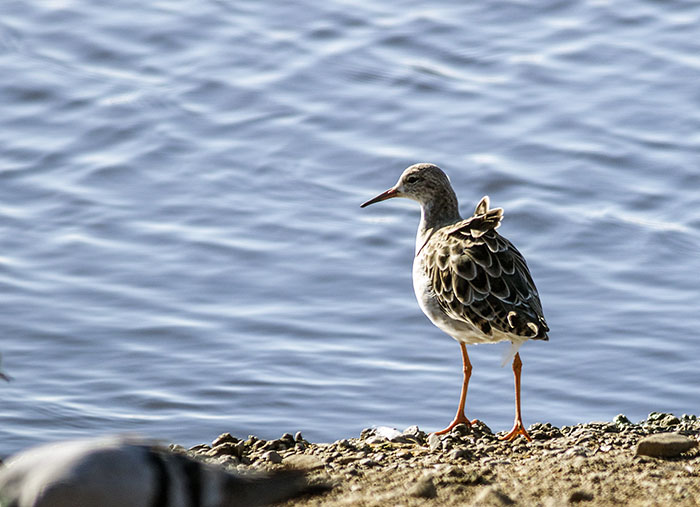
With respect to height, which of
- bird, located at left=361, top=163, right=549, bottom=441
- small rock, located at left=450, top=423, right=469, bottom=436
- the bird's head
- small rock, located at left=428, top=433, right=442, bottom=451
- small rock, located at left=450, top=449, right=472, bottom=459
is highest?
the bird's head

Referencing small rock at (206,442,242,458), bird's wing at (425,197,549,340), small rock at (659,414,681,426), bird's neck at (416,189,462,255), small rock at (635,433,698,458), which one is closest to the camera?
small rock at (635,433,698,458)

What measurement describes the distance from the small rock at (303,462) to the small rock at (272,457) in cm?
5

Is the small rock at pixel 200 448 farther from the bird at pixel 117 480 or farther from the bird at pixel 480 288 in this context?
the bird at pixel 117 480

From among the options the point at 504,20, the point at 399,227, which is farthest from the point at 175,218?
the point at 504,20

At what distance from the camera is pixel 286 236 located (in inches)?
473

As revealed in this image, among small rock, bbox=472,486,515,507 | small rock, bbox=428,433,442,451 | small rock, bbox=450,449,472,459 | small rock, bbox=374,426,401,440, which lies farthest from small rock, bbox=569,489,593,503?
small rock, bbox=374,426,401,440

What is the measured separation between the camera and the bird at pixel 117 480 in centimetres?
438

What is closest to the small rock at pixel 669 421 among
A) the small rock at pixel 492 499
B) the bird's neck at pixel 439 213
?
the bird's neck at pixel 439 213

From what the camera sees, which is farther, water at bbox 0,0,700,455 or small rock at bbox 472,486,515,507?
water at bbox 0,0,700,455

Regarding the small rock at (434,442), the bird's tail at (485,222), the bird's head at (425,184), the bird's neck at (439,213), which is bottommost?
the small rock at (434,442)

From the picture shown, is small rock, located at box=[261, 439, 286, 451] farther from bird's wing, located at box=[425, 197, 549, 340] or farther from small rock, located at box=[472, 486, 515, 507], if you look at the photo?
small rock, located at box=[472, 486, 515, 507]

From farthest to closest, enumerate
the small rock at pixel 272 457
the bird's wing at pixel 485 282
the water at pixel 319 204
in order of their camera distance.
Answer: the water at pixel 319 204 < the bird's wing at pixel 485 282 < the small rock at pixel 272 457

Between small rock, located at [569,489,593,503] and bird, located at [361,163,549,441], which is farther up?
bird, located at [361,163,549,441]

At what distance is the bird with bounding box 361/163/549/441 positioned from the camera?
7547mm
